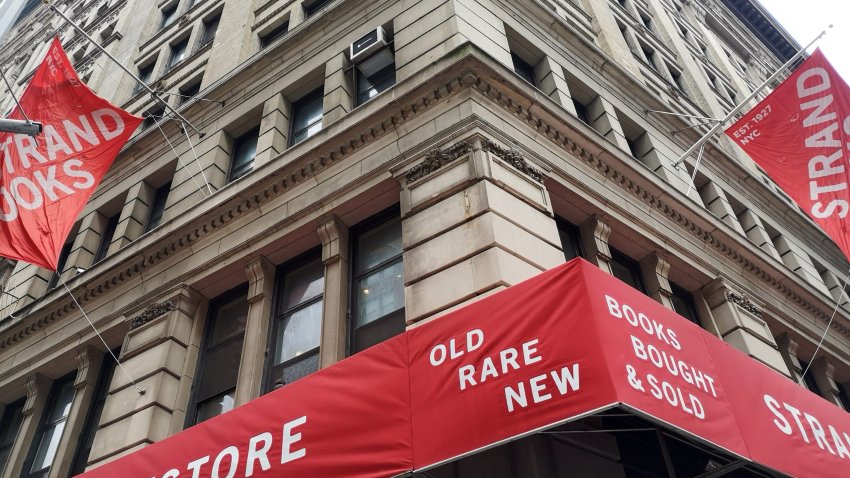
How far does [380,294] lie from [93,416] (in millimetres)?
7443

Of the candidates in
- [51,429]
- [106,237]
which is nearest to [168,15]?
[106,237]

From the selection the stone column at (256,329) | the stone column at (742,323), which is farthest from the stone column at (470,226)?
the stone column at (742,323)

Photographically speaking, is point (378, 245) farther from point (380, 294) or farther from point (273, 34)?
point (273, 34)

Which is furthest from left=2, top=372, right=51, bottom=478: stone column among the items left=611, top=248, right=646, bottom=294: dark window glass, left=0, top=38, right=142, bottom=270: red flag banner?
left=611, top=248, right=646, bottom=294: dark window glass

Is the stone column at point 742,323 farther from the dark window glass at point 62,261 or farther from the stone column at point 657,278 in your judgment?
the dark window glass at point 62,261

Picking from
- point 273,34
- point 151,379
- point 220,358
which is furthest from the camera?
point 273,34

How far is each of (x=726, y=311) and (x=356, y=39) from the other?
10.3 m

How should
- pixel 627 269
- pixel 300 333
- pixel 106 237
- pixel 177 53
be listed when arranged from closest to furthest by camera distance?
1. pixel 300 333
2. pixel 627 269
3. pixel 106 237
4. pixel 177 53

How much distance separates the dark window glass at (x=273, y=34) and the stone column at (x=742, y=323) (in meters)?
13.9

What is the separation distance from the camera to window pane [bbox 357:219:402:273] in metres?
11.1

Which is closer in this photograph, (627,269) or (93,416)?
(627,269)

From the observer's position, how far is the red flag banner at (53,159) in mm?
11227

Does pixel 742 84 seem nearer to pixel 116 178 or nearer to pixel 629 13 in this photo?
pixel 629 13

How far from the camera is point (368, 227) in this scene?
11.8 m
